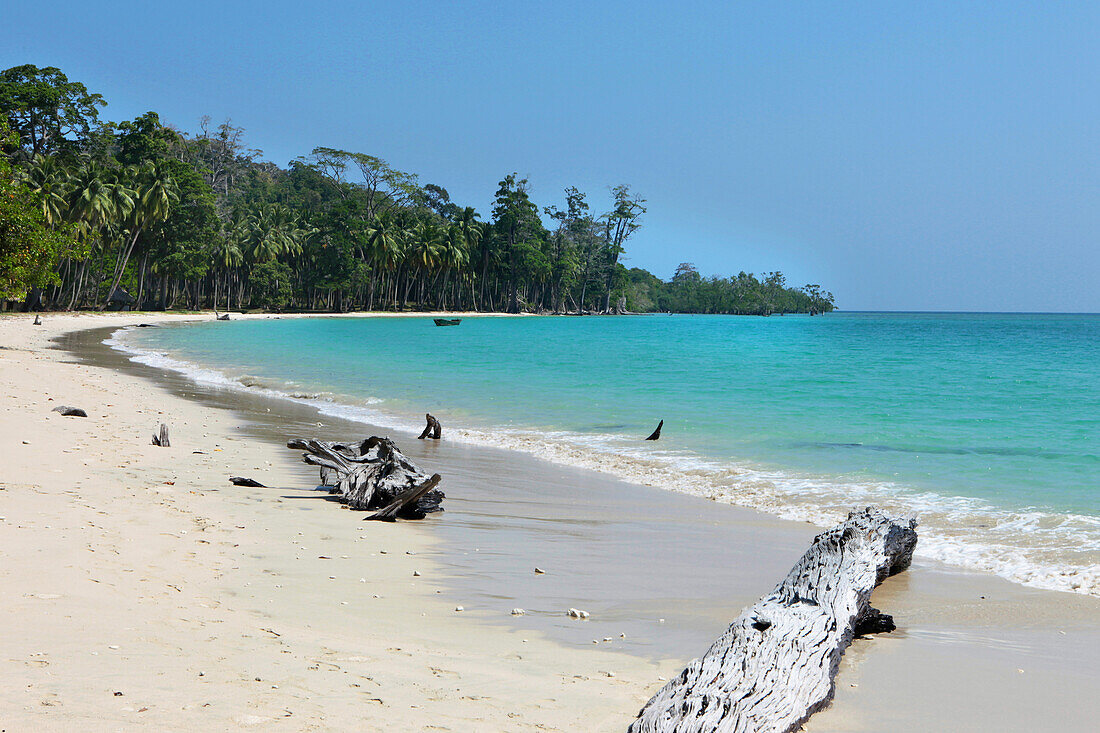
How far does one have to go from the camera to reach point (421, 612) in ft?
16.7

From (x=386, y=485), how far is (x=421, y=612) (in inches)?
127

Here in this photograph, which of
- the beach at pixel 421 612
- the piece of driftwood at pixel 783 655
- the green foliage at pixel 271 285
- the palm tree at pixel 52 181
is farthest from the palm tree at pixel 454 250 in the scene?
the piece of driftwood at pixel 783 655

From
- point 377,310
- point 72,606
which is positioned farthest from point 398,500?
point 377,310

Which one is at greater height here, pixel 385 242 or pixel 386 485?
pixel 385 242

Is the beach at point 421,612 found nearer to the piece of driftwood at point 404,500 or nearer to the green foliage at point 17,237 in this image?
the piece of driftwood at point 404,500

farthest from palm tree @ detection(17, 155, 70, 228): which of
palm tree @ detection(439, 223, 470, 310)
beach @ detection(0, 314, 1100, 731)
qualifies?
beach @ detection(0, 314, 1100, 731)

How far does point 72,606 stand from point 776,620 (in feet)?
12.0

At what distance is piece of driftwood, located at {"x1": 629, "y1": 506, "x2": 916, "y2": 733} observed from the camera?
3.29 metres

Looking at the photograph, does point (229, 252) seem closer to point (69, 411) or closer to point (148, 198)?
point (148, 198)

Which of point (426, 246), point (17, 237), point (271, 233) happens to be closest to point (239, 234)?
point (271, 233)

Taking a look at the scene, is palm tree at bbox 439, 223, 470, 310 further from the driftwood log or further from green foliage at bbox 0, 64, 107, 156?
the driftwood log

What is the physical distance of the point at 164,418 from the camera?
13641 millimetres

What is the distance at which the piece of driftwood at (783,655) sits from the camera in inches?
129

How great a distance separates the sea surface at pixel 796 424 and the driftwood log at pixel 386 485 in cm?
368
